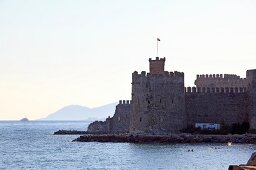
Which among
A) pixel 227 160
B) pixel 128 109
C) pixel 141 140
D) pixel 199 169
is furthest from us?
pixel 128 109

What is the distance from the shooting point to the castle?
194 ft

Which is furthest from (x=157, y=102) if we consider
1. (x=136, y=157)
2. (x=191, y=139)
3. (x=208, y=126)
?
(x=136, y=157)

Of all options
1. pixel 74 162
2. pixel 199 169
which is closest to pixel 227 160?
pixel 199 169

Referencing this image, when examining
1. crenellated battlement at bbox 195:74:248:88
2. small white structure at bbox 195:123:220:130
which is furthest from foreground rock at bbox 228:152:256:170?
crenellated battlement at bbox 195:74:248:88

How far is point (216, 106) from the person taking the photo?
2408 inches

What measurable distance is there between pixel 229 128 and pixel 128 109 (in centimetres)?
1662

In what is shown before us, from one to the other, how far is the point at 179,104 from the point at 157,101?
192 centimetres

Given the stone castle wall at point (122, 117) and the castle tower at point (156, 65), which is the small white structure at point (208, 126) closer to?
the castle tower at point (156, 65)

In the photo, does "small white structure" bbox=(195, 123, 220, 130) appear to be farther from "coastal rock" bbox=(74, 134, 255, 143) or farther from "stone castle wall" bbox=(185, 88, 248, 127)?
"coastal rock" bbox=(74, 134, 255, 143)

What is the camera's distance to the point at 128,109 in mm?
75812

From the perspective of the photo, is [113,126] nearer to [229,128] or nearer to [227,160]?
[229,128]

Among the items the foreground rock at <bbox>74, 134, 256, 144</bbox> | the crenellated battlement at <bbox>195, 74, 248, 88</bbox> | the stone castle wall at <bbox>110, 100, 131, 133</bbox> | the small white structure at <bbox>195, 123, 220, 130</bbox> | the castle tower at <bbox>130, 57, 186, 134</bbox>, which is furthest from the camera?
the stone castle wall at <bbox>110, 100, 131, 133</bbox>

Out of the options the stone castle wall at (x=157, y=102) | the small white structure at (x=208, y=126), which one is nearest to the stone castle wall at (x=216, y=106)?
the small white structure at (x=208, y=126)

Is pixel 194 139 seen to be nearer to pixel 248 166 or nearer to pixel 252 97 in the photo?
pixel 252 97
